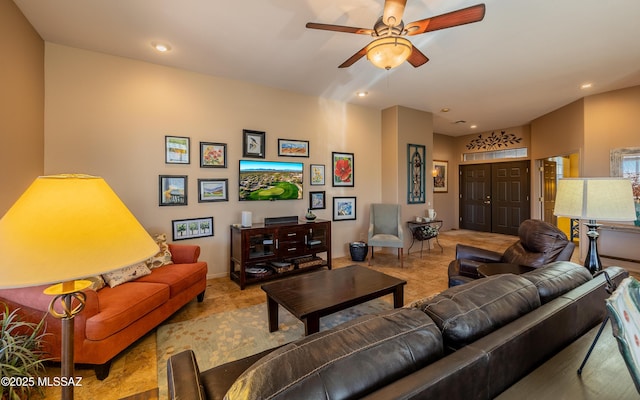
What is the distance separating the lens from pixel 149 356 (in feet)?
6.89

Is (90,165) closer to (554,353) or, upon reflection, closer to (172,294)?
(172,294)

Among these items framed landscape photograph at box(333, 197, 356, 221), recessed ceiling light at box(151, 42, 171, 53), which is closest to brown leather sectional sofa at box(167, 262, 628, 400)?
recessed ceiling light at box(151, 42, 171, 53)

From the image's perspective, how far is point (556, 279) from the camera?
4.30 feet

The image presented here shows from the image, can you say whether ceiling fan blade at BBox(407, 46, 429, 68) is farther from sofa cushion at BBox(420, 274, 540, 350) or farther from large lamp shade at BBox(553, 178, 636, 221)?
sofa cushion at BBox(420, 274, 540, 350)

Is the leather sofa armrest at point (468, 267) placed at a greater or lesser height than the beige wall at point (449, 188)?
lesser

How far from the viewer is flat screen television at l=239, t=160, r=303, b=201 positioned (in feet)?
13.1

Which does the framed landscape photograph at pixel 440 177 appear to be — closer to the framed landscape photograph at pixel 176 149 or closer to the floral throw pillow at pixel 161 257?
the framed landscape photograph at pixel 176 149

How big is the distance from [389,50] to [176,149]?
2.90 metres

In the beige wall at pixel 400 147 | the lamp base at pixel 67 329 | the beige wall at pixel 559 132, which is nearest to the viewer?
the lamp base at pixel 67 329

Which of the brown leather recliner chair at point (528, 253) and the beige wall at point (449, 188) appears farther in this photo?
the beige wall at point (449, 188)

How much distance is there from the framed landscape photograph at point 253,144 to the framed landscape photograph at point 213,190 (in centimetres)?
54

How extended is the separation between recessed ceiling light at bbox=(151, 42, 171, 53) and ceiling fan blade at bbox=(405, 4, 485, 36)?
102 inches

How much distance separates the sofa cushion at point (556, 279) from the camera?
1229 millimetres

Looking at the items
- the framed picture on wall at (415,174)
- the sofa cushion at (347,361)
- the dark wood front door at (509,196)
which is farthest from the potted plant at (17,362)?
the dark wood front door at (509,196)
